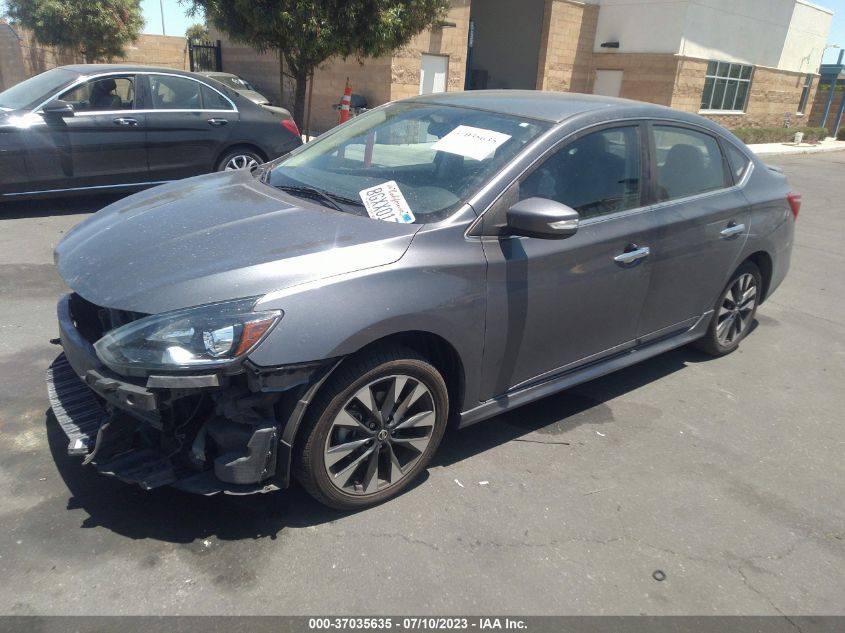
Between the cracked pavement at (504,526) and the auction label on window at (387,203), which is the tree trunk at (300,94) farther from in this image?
the auction label on window at (387,203)

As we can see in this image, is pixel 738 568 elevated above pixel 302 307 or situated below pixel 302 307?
below

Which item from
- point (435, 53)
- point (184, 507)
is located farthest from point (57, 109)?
point (435, 53)

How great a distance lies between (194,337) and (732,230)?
136 inches

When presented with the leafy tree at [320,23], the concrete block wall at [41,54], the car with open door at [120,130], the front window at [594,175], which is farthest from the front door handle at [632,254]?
the concrete block wall at [41,54]

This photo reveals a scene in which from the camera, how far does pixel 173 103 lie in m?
7.81

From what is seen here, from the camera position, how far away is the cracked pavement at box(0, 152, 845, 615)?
2.50 m

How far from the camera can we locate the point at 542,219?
292 cm

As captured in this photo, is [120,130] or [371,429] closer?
[371,429]

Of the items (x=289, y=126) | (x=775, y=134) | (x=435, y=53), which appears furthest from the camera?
(x=775, y=134)

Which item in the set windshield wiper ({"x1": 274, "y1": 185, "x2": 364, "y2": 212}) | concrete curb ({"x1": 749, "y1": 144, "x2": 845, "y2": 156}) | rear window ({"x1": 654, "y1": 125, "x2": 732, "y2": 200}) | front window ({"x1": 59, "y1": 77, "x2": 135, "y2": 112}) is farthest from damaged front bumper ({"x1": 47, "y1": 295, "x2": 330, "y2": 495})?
concrete curb ({"x1": 749, "y1": 144, "x2": 845, "y2": 156})

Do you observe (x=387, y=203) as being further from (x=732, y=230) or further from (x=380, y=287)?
(x=732, y=230)

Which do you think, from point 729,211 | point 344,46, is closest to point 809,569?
point 729,211

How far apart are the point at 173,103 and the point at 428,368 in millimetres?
6328

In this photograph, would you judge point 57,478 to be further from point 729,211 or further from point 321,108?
point 321,108
